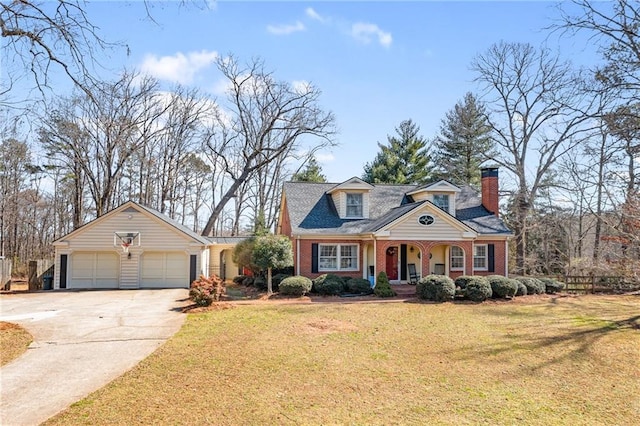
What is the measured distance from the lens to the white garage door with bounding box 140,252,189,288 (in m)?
22.5

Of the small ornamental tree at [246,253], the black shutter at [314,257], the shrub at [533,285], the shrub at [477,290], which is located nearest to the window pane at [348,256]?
the black shutter at [314,257]

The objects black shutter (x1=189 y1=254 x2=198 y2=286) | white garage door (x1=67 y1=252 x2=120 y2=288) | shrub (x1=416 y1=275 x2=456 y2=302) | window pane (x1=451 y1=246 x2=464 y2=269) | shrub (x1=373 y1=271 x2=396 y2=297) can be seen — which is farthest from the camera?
window pane (x1=451 y1=246 x2=464 y2=269)

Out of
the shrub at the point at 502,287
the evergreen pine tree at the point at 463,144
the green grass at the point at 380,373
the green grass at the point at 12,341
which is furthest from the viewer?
the evergreen pine tree at the point at 463,144

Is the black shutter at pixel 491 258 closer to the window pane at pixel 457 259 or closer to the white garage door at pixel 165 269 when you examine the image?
the window pane at pixel 457 259

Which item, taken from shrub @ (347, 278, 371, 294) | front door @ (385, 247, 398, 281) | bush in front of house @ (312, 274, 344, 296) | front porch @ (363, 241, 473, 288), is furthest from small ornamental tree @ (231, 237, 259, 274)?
front door @ (385, 247, 398, 281)

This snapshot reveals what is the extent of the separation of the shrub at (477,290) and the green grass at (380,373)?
3.26 metres

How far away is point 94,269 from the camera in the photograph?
72.9ft

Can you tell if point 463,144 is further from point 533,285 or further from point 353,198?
point 533,285

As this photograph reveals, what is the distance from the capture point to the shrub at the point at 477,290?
17.3 metres

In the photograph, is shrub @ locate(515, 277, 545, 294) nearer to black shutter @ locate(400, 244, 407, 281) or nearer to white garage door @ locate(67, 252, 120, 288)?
black shutter @ locate(400, 244, 407, 281)

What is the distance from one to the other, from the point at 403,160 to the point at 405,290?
908 inches

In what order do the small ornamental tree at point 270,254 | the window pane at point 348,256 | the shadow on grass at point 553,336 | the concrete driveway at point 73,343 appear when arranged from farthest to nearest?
the window pane at point 348,256 → the small ornamental tree at point 270,254 → the shadow on grass at point 553,336 → the concrete driveway at point 73,343

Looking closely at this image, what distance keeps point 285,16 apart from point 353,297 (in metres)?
12.2

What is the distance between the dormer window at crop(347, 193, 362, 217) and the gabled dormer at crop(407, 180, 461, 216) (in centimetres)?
360
